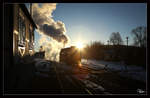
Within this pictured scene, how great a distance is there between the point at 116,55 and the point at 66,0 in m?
34.8

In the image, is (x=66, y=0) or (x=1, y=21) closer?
(x=66, y=0)

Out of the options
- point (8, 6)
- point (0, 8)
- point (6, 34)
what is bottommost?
point (6, 34)

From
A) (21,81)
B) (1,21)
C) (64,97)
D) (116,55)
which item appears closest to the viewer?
(64,97)

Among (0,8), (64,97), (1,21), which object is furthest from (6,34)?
(64,97)

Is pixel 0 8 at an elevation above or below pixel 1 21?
above

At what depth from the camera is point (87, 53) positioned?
2106 inches

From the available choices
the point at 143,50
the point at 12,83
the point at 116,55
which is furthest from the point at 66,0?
the point at 116,55

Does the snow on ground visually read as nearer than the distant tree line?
Yes

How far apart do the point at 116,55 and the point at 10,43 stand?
34007mm

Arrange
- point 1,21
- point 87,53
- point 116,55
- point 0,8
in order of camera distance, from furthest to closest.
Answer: point 87,53
point 116,55
point 1,21
point 0,8

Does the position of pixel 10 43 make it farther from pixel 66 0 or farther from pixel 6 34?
pixel 66 0

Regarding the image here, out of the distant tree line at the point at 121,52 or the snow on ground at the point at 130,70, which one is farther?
the distant tree line at the point at 121,52

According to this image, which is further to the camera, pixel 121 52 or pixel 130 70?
pixel 121 52

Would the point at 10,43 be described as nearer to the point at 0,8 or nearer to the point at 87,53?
the point at 0,8
